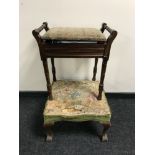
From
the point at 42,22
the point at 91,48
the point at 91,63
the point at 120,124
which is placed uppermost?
the point at 42,22

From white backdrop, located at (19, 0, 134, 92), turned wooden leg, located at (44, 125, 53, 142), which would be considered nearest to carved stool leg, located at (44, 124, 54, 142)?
turned wooden leg, located at (44, 125, 53, 142)

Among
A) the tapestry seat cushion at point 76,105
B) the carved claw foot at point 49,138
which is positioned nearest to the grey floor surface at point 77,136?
A: the carved claw foot at point 49,138

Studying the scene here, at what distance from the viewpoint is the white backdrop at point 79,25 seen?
172 centimetres

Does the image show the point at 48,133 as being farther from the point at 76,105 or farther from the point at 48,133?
the point at 76,105

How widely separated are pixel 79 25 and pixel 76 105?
2.09 feet

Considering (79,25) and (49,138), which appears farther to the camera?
(79,25)

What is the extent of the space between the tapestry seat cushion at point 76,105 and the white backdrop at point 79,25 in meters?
0.27

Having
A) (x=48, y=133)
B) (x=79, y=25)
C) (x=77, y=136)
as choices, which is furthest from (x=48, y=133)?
(x=79, y=25)

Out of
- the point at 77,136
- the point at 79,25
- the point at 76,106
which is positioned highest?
the point at 79,25

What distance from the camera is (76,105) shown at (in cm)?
145

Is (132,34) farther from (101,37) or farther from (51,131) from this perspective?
(51,131)
